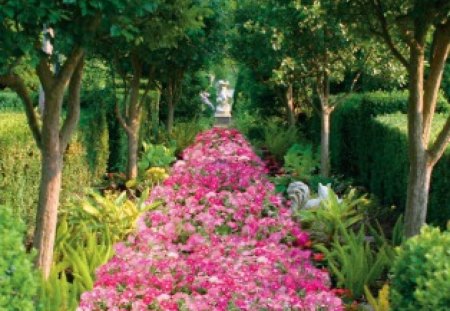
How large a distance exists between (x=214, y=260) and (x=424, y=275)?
2.84 meters

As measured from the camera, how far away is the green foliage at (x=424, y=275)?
138 inches

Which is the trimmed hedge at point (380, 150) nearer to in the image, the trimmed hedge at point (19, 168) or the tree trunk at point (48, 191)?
the tree trunk at point (48, 191)

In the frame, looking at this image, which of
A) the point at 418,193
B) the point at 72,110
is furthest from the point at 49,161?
the point at 418,193

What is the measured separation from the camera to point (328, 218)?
7828mm

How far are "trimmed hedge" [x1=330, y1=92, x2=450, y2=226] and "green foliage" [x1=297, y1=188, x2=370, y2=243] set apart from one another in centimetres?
84

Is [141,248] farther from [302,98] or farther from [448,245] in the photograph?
[302,98]

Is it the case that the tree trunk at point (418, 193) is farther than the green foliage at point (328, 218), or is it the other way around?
the green foliage at point (328, 218)

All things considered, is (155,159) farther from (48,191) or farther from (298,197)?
(48,191)

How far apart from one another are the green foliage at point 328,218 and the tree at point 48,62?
3.03m

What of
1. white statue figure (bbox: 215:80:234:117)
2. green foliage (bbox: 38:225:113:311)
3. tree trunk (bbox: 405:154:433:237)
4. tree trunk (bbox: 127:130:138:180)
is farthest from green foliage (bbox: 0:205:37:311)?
white statue figure (bbox: 215:80:234:117)

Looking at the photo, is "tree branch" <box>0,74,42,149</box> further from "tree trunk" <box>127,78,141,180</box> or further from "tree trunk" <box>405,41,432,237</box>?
"tree trunk" <box>127,78,141,180</box>

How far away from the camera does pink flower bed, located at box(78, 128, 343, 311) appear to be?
17.2 feet

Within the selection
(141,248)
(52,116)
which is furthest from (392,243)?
(52,116)

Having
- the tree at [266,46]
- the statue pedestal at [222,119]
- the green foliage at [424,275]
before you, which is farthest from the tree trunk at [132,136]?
the statue pedestal at [222,119]
